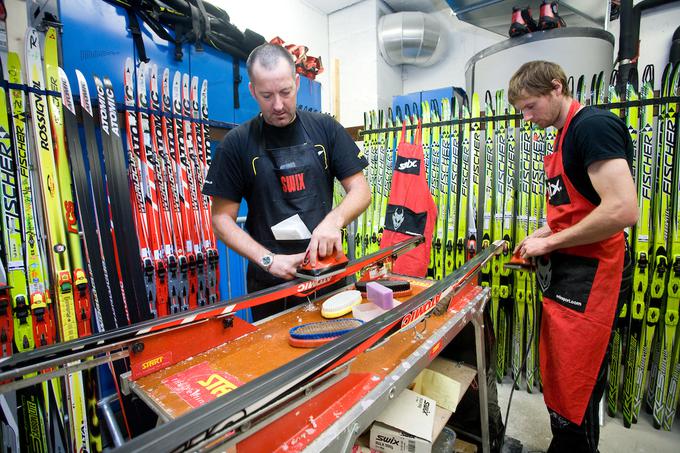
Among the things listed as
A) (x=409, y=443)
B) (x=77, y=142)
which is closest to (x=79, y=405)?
(x=77, y=142)

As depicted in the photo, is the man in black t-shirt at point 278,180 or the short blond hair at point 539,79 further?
the man in black t-shirt at point 278,180

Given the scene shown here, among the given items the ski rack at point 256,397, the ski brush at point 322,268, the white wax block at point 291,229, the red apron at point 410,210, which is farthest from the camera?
the red apron at point 410,210

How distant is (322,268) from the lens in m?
1.19

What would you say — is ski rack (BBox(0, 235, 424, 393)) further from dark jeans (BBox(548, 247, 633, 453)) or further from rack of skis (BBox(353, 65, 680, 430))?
rack of skis (BBox(353, 65, 680, 430))

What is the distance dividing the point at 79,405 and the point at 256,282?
1205mm

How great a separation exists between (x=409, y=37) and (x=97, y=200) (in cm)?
349

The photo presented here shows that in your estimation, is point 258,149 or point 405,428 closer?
point 405,428

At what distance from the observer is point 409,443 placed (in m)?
1.05

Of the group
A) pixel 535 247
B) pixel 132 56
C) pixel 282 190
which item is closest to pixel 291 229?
pixel 282 190

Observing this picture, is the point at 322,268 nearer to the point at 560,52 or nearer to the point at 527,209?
the point at 527,209

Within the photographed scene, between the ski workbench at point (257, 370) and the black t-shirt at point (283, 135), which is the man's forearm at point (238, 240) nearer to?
the ski workbench at point (257, 370)

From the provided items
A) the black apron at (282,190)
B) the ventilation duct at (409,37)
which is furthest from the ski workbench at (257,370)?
the ventilation duct at (409,37)

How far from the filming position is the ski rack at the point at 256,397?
494 millimetres

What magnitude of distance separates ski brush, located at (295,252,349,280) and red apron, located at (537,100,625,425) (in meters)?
1.01
